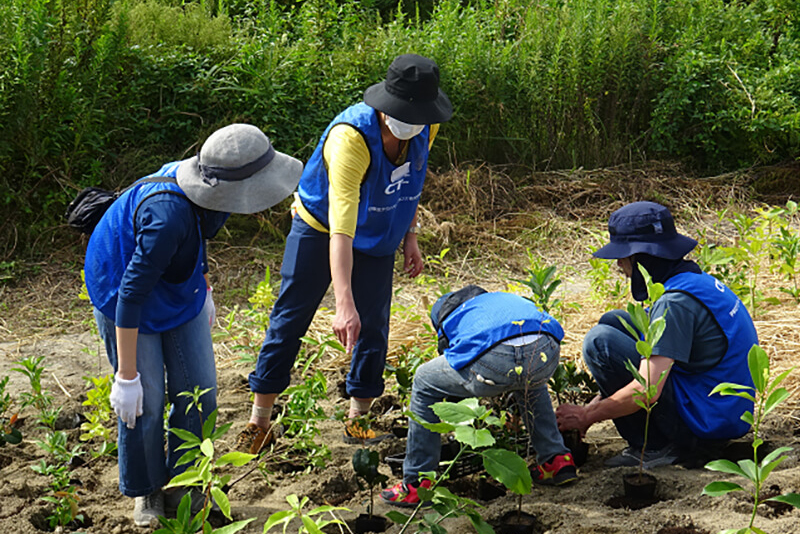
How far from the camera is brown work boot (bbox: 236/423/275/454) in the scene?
3.39 meters

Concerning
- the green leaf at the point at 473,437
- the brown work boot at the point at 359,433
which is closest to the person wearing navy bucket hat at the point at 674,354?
the brown work boot at the point at 359,433

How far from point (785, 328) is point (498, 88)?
3749 millimetres

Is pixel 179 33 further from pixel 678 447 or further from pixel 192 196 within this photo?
pixel 678 447

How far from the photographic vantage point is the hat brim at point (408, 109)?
305 cm

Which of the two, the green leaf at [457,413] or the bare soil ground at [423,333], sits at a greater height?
the green leaf at [457,413]

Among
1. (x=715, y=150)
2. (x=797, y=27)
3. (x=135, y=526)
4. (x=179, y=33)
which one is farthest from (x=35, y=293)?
(x=797, y=27)

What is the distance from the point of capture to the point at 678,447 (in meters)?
3.08

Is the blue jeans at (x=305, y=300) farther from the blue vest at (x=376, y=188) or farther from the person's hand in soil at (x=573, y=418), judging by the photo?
the person's hand in soil at (x=573, y=418)

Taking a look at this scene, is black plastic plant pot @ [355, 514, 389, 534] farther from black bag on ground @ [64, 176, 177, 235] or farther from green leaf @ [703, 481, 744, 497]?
black bag on ground @ [64, 176, 177, 235]

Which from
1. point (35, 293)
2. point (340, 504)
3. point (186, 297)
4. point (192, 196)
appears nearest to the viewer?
point (192, 196)

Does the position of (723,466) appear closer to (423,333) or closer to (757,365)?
(757,365)

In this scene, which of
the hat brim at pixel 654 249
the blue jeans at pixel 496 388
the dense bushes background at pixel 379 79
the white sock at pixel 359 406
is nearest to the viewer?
the blue jeans at pixel 496 388

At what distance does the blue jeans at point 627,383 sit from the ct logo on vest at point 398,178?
0.98 metres

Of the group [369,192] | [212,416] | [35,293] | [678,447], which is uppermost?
[369,192]
